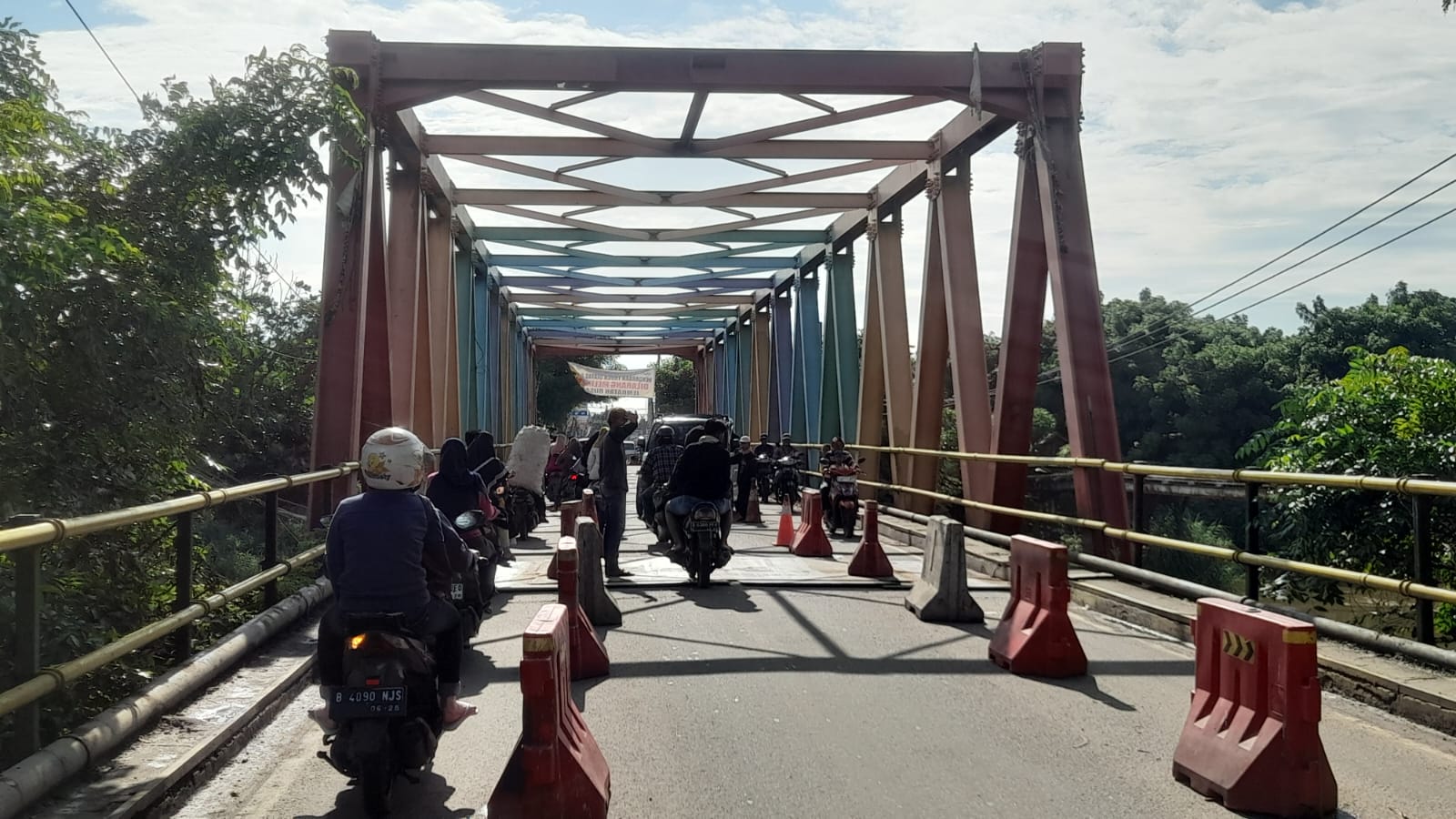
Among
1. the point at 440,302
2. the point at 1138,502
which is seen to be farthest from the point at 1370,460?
the point at 440,302

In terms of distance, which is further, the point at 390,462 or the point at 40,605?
the point at 390,462

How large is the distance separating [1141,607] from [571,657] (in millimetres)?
4137

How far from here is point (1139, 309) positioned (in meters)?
50.6

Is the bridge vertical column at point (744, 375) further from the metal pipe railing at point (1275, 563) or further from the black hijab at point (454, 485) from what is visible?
the black hijab at point (454, 485)

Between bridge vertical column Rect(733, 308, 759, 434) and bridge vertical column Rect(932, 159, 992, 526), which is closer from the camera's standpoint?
bridge vertical column Rect(932, 159, 992, 526)

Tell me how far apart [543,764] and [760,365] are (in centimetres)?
2902

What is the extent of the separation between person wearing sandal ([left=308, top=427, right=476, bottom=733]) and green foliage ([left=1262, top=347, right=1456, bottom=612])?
6.87 metres

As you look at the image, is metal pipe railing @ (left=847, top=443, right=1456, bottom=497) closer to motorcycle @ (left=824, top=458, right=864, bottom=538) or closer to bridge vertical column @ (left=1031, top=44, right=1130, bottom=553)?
bridge vertical column @ (left=1031, top=44, right=1130, bottom=553)

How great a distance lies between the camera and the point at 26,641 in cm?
407

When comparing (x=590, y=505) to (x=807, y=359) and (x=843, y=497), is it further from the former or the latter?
(x=807, y=359)

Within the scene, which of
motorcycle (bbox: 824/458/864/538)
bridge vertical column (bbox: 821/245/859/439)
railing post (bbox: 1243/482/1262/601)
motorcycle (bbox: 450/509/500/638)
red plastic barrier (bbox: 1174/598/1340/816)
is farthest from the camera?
bridge vertical column (bbox: 821/245/859/439)

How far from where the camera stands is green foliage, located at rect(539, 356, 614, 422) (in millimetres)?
62688

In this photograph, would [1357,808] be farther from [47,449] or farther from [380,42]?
[380,42]

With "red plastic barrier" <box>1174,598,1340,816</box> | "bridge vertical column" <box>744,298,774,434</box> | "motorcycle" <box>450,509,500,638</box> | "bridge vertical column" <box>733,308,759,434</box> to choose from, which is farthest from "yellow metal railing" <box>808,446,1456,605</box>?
"bridge vertical column" <box>733,308,759,434</box>
